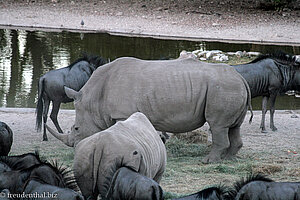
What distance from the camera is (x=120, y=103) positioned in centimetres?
834

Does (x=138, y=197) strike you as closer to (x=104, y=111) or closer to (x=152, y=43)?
(x=104, y=111)

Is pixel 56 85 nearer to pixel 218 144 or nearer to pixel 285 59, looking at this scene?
pixel 218 144

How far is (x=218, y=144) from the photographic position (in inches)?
342

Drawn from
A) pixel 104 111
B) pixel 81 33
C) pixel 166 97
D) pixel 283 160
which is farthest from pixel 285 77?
pixel 81 33

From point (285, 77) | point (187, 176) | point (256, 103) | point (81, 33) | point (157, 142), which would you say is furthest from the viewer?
point (81, 33)

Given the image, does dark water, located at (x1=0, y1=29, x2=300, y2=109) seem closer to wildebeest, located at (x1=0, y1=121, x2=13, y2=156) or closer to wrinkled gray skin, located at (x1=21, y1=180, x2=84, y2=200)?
wildebeest, located at (x1=0, y1=121, x2=13, y2=156)

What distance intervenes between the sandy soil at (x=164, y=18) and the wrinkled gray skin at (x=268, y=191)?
53.7 feet

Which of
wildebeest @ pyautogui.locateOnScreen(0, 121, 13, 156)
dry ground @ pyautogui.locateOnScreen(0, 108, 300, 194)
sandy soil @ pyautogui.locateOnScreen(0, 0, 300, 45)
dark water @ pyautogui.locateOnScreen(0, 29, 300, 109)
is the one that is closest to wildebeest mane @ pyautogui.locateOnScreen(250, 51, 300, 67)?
dry ground @ pyautogui.locateOnScreen(0, 108, 300, 194)

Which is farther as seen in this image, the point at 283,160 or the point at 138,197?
the point at 283,160

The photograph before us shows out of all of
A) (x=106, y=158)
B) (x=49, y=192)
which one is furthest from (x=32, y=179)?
(x=106, y=158)

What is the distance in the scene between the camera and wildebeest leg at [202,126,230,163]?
8.62 meters

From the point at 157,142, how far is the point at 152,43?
580 inches

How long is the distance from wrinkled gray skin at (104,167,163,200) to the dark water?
9.07m

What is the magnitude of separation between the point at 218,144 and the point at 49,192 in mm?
3853
